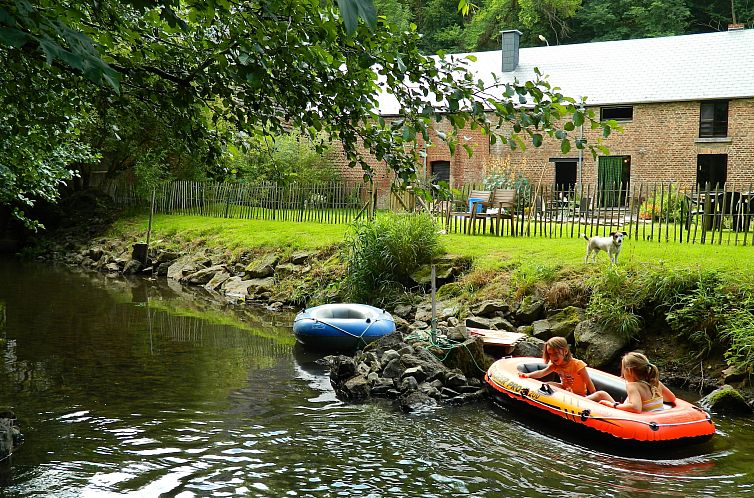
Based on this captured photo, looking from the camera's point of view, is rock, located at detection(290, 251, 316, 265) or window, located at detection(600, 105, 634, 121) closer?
rock, located at detection(290, 251, 316, 265)

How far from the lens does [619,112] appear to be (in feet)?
97.3

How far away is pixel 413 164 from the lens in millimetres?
4539

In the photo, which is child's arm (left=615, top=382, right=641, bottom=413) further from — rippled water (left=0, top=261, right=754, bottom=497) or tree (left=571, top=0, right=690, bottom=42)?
tree (left=571, top=0, right=690, bottom=42)

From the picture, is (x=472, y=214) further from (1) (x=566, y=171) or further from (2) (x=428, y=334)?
(1) (x=566, y=171)

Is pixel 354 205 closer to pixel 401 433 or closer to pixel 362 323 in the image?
pixel 362 323

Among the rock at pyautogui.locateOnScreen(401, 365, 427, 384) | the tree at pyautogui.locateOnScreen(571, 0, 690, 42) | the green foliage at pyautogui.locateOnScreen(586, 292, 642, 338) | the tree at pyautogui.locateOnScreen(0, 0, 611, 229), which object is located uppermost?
the tree at pyautogui.locateOnScreen(571, 0, 690, 42)

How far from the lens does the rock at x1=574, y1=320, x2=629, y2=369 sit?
10562mm

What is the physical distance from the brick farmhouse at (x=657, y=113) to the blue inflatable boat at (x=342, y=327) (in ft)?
50.7

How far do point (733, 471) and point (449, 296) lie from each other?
724cm

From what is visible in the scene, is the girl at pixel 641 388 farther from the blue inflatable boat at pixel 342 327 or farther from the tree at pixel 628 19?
the tree at pixel 628 19

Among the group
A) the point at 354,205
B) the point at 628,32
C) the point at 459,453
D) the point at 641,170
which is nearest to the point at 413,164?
the point at 459,453

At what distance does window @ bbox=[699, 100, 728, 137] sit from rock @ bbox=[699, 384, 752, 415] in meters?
21.8

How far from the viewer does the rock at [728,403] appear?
8.98 meters

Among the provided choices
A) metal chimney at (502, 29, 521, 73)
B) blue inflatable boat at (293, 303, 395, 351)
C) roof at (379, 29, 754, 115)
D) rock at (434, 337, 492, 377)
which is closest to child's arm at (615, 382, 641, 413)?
rock at (434, 337, 492, 377)
